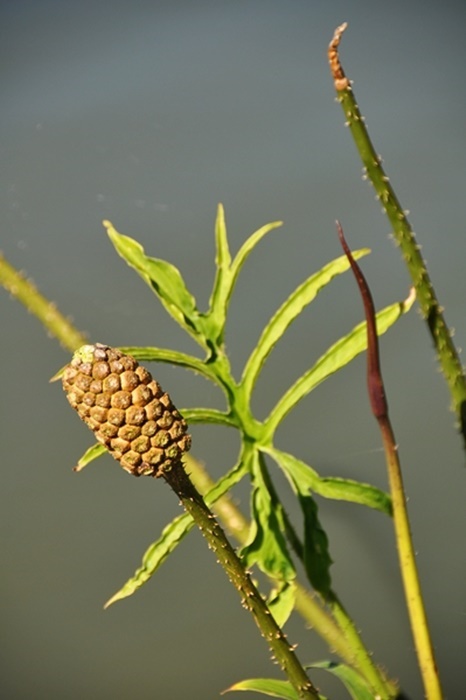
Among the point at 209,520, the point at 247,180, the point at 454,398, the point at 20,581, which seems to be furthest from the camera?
the point at 247,180

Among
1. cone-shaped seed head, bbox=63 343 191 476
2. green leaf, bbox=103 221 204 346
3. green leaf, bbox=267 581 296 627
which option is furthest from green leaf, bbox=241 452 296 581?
cone-shaped seed head, bbox=63 343 191 476

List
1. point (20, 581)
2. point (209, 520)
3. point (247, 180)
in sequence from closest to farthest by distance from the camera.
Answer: point (209, 520)
point (20, 581)
point (247, 180)

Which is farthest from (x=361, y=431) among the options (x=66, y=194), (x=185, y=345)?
(x=66, y=194)

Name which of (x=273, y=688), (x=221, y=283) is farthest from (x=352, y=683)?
(x=221, y=283)

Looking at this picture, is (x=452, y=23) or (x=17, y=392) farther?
(x=452, y=23)

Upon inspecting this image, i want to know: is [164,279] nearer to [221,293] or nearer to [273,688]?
[221,293]

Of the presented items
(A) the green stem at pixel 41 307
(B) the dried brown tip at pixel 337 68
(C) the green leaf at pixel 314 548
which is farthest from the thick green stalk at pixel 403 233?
(A) the green stem at pixel 41 307

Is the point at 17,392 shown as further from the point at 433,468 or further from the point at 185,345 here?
the point at 433,468
